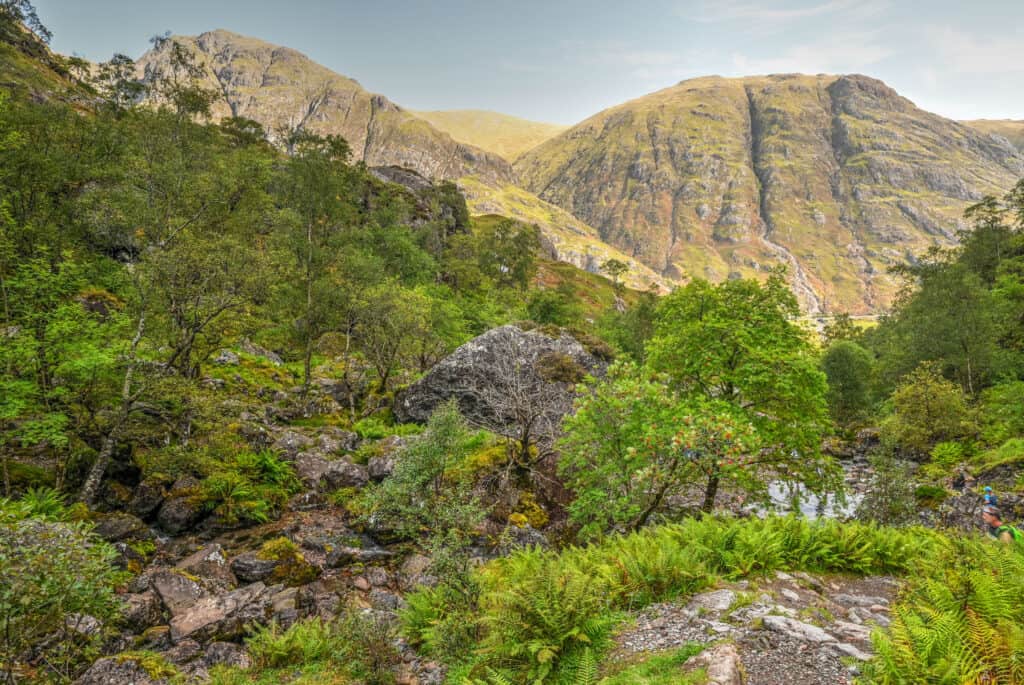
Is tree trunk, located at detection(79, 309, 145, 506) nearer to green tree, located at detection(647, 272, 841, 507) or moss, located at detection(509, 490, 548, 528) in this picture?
moss, located at detection(509, 490, 548, 528)

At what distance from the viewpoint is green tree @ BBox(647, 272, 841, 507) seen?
49.1 feet

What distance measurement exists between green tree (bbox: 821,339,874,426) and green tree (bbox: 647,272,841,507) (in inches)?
2145

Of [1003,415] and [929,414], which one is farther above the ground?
[1003,415]

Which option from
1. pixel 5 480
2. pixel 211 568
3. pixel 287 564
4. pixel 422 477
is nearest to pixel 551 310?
pixel 422 477

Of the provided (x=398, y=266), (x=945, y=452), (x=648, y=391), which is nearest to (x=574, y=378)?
(x=648, y=391)

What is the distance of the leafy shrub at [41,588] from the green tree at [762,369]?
14631 millimetres

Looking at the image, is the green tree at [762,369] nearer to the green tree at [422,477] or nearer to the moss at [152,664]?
the green tree at [422,477]

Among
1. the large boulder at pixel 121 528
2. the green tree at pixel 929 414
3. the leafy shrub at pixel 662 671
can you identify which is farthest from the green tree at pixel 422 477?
the green tree at pixel 929 414

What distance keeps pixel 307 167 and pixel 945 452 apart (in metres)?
50.5

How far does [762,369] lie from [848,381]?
59.2m

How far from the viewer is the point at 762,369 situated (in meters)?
15.0

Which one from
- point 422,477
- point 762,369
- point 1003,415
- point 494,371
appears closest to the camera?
point 762,369

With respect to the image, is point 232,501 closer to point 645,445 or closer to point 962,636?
point 645,445

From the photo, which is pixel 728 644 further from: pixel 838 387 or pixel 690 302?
pixel 838 387
